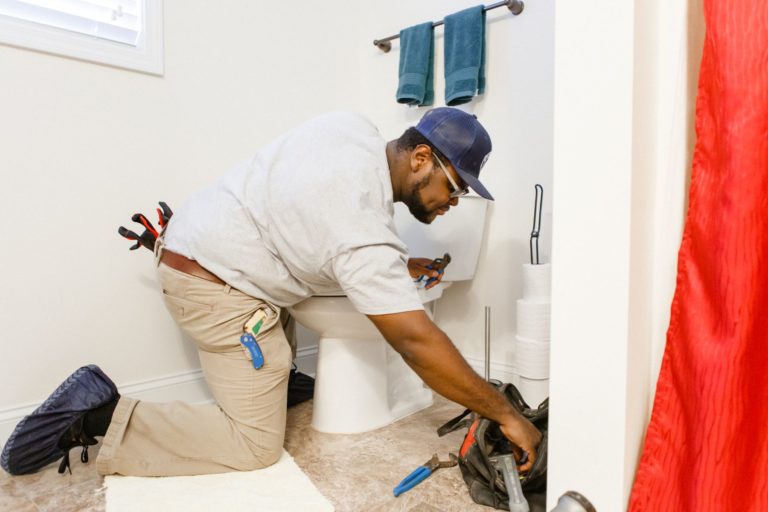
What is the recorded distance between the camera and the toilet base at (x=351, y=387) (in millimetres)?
1315

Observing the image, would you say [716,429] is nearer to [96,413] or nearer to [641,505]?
[641,505]

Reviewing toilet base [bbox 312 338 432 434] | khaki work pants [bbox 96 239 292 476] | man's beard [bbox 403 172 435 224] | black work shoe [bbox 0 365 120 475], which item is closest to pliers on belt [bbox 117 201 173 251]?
khaki work pants [bbox 96 239 292 476]

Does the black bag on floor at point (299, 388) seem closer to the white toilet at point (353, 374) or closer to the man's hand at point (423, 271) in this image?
the white toilet at point (353, 374)

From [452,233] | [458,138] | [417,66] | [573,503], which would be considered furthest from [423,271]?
[573,503]

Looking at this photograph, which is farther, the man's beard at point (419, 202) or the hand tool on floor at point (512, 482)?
the man's beard at point (419, 202)

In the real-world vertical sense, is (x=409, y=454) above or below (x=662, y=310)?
below

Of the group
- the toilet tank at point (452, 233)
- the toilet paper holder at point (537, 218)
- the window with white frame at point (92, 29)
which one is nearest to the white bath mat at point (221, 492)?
the toilet tank at point (452, 233)

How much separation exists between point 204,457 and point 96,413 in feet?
0.86

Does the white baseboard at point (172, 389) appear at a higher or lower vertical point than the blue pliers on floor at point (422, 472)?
higher

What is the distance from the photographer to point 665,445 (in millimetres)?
521

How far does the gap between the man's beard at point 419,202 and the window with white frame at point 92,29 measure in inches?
34.7

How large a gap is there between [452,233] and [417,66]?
0.59 metres

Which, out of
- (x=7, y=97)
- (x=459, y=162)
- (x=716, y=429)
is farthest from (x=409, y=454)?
(x=7, y=97)

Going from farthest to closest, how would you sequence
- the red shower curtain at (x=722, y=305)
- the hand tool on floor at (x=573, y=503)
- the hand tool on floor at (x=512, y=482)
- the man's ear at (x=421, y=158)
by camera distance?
the man's ear at (x=421, y=158)
the hand tool on floor at (x=512, y=482)
the hand tool on floor at (x=573, y=503)
the red shower curtain at (x=722, y=305)
